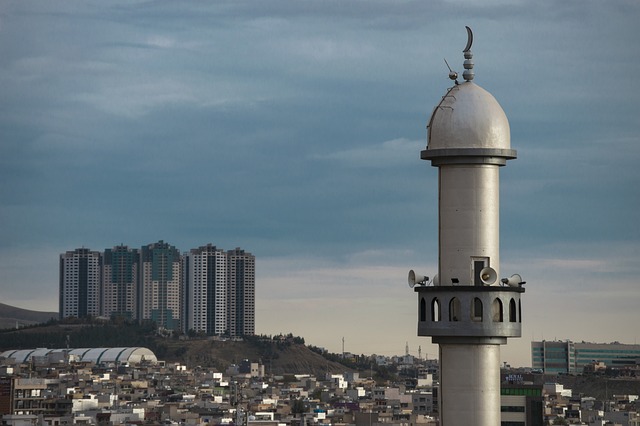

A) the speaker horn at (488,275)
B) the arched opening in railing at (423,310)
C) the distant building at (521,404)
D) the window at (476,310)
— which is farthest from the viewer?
the distant building at (521,404)

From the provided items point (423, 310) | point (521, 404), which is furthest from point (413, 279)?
point (521, 404)

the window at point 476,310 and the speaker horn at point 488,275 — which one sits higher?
the speaker horn at point 488,275

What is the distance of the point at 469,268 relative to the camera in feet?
57.3

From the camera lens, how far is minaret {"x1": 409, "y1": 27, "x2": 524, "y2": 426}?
17.3 meters

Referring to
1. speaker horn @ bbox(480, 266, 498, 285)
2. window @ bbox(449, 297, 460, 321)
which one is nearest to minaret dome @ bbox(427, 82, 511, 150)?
speaker horn @ bbox(480, 266, 498, 285)

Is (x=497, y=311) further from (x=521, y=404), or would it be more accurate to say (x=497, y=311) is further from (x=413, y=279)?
(x=521, y=404)

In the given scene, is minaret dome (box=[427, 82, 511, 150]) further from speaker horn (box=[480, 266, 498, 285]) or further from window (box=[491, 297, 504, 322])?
window (box=[491, 297, 504, 322])

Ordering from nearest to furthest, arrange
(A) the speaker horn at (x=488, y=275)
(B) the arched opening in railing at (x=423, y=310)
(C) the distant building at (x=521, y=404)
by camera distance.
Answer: (A) the speaker horn at (x=488, y=275)
(B) the arched opening in railing at (x=423, y=310)
(C) the distant building at (x=521, y=404)

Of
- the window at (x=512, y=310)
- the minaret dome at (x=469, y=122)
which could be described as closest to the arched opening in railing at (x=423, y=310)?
the window at (x=512, y=310)

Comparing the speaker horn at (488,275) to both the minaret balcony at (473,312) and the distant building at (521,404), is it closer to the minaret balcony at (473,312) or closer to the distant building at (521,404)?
the minaret balcony at (473,312)

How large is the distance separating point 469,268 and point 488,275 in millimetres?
273

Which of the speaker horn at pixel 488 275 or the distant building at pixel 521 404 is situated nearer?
the speaker horn at pixel 488 275

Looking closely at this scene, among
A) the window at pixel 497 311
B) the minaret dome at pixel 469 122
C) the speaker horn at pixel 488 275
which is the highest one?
the minaret dome at pixel 469 122

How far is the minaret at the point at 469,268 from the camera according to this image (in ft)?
56.6
